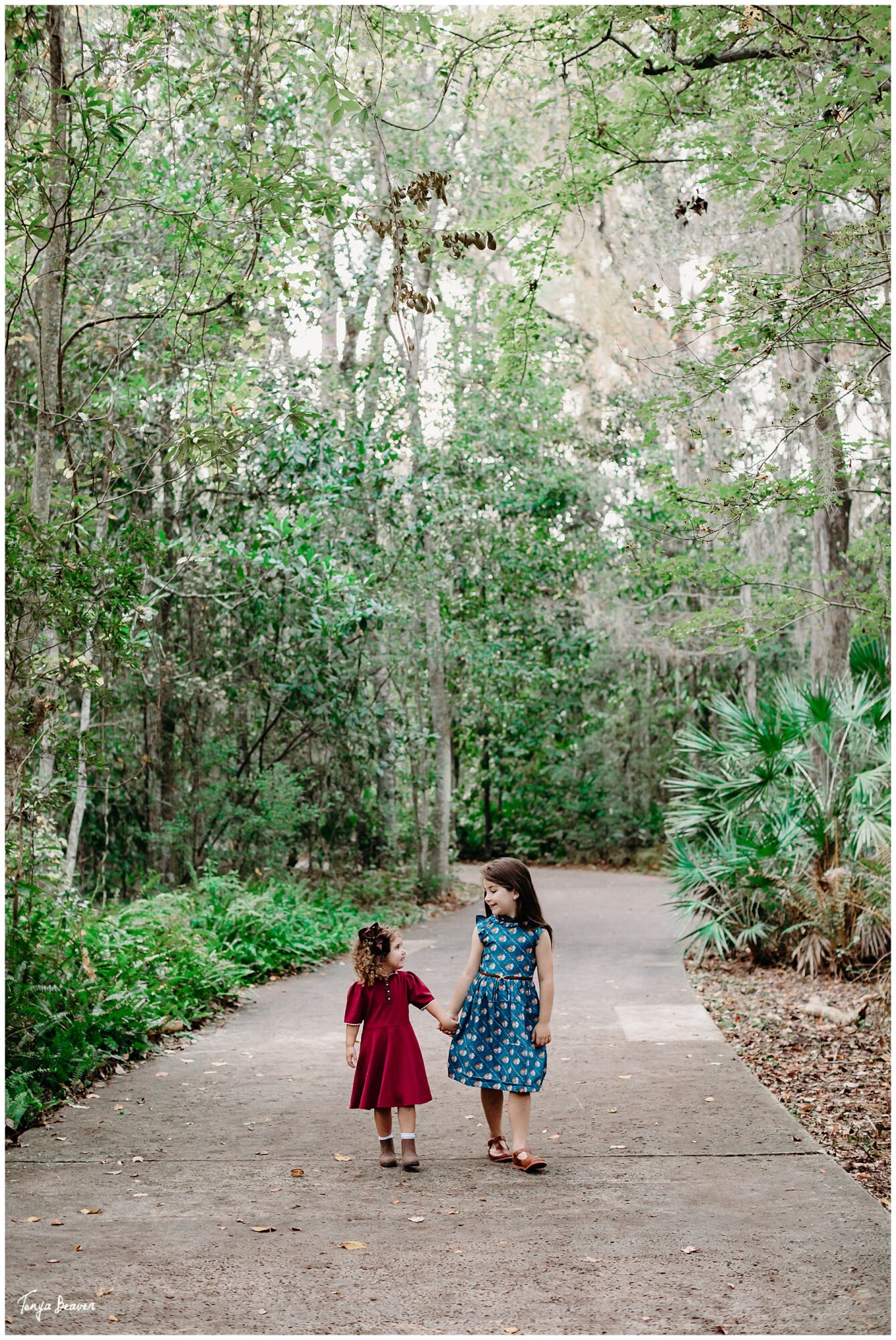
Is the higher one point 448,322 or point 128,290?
point 448,322

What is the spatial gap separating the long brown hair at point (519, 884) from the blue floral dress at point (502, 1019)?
0.04 metres

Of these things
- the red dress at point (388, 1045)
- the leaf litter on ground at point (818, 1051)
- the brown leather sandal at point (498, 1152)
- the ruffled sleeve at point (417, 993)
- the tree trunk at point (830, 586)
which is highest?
the tree trunk at point (830, 586)

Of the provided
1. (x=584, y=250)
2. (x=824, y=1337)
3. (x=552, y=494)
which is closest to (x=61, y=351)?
(x=824, y=1337)

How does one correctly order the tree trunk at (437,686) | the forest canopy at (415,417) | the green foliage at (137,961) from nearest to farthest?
the forest canopy at (415,417) → the green foliage at (137,961) → the tree trunk at (437,686)

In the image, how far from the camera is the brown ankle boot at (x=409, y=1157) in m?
4.90

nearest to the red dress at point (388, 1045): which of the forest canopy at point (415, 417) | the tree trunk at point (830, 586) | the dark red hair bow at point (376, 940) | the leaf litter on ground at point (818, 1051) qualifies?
the dark red hair bow at point (376, 940)

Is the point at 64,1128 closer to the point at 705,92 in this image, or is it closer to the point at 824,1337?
the point at 824,1337

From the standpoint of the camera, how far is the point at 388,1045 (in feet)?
16.1

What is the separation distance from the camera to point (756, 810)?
11.5 meters

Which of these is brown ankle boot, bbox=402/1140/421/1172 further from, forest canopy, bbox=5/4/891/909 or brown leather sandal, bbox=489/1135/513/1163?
forest canopy, bbox=5/4/891/909

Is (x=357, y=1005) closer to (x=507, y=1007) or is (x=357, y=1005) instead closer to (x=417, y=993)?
(x=417, y=993)

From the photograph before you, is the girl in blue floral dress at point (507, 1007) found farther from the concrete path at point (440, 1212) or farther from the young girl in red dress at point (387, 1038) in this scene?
the concrete path at point (440, 1212)

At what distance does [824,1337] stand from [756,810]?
8.42 m

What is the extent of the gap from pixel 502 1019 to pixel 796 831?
621cm
